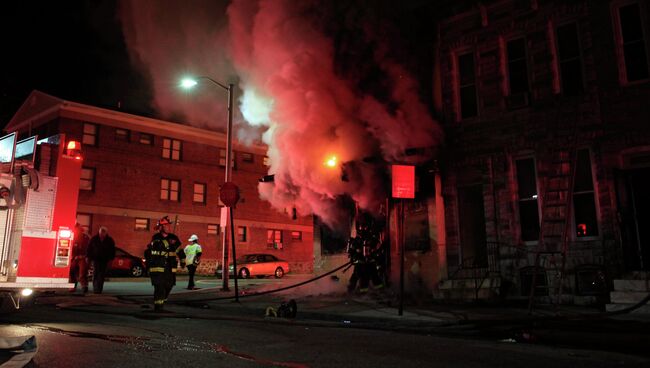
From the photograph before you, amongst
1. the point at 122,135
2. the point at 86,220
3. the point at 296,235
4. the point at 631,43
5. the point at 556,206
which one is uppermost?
the point at 122,135

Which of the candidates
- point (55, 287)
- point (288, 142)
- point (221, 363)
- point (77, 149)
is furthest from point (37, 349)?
point (288, 142)

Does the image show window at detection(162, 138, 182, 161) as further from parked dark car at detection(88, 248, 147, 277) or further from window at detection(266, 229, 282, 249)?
parked dark car at detection(88, 248, 147, 277)

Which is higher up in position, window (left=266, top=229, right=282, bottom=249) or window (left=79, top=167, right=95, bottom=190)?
window (left=79, top=167, right=95, bottom=190)

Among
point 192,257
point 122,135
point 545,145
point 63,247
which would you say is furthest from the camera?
point 122,135

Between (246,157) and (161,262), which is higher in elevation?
(246,157)

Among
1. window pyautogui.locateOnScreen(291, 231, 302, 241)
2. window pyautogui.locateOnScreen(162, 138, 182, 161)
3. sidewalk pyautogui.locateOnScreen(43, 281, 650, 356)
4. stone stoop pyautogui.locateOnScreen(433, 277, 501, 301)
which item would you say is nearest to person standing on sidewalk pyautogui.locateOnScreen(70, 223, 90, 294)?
sidewalk pyautogui.locateOnScreen(43, 281, 650, 356)

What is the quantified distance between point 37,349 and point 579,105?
10326mm

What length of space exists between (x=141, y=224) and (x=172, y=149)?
4973mm

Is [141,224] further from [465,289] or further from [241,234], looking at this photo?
[465,289]

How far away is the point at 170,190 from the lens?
3148 cm

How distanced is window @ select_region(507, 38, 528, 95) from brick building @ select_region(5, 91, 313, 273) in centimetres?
2199

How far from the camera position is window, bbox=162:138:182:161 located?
104ft

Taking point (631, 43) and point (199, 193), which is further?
point (199, 193)

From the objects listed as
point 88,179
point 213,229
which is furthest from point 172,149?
point 213,229
